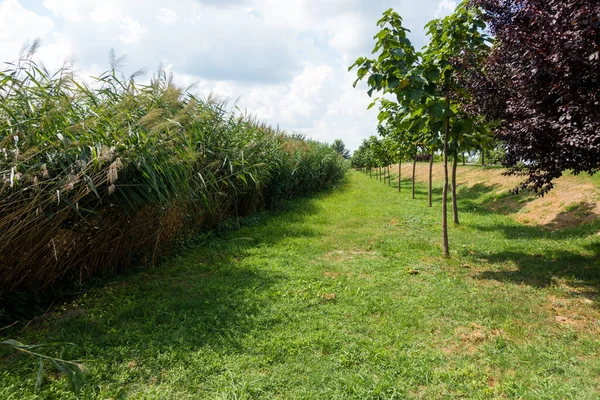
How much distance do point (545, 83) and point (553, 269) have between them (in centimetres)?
292

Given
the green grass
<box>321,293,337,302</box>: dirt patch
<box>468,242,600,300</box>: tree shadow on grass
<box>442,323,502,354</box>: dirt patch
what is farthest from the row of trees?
<box>321,293,337,302</box>: dirt patch

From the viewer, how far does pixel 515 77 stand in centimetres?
477

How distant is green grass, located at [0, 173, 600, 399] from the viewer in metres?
2.78

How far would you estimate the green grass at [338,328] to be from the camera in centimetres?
278

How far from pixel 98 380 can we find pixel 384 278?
3762mm

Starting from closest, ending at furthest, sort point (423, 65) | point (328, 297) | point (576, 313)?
point (576, 313)
point (328, 297)
point (423, 65)

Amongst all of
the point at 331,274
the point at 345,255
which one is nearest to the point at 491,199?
the point at 345,255

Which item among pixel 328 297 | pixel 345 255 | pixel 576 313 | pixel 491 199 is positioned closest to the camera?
pixel 576 313

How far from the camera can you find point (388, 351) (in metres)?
3.23

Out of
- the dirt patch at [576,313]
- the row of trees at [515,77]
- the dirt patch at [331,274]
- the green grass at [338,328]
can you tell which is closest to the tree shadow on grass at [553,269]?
the green grass at [338,328]

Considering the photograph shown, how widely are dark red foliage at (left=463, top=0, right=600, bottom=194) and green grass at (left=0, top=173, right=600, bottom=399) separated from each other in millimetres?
1839

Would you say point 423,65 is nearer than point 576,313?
No

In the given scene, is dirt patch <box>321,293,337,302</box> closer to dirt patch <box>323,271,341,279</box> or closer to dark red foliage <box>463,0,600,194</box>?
dirt patch <box>323,271,341,279</box>

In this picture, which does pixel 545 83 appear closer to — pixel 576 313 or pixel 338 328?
pixel 576 313
